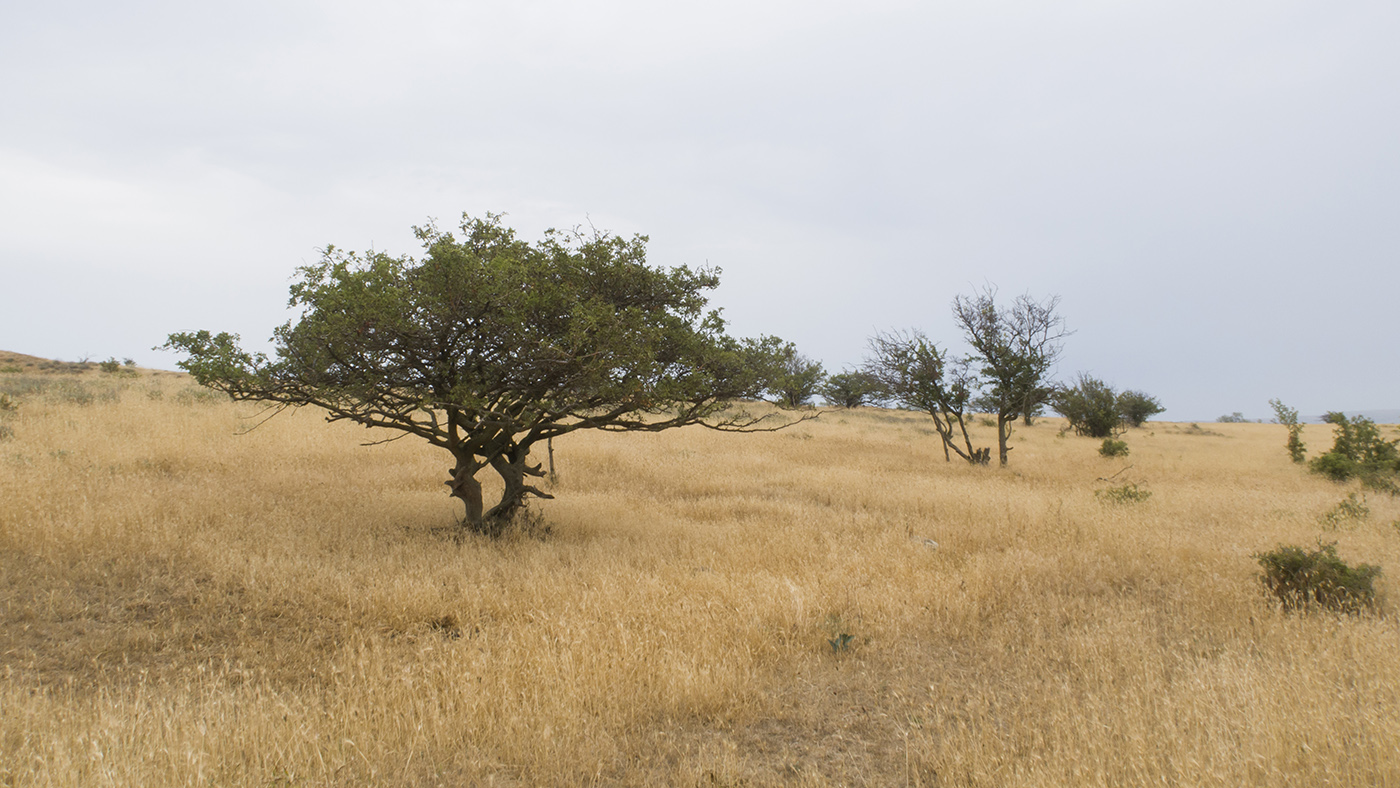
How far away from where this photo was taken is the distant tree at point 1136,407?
158 ft

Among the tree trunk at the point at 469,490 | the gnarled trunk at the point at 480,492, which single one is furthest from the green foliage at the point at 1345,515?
the tree trunk at the point at 469,490

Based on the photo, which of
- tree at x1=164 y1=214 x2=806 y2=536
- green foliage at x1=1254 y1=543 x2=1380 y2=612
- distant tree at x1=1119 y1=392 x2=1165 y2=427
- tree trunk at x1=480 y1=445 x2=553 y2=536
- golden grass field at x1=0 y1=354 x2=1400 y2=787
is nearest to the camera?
golden grass field at x1=0 y1=354 x2=1400 y2=787

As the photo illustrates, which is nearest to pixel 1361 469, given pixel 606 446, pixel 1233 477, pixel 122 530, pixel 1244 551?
pixel 1233 477

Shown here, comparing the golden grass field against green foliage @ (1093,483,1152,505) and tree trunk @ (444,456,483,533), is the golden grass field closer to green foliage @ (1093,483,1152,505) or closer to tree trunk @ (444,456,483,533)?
tree trunk @ (444,456,483,533)

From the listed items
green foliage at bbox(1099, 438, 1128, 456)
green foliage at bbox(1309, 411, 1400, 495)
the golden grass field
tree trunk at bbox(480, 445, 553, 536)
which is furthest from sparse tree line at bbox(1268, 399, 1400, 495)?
tree trunk at bbox(480, 445, 553, 536)

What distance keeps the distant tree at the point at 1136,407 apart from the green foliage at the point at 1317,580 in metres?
47.1

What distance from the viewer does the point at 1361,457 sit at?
20.5m

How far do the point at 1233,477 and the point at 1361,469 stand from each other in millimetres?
3085

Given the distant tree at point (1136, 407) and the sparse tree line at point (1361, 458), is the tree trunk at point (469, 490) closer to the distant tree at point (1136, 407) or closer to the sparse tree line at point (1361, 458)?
the sparse tree line at point (1361, 458)

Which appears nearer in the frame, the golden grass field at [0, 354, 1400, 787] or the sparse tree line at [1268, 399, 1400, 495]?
the golden grass field at [0, 354, 1400, 787]

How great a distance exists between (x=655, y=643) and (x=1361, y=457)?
2623 centimetres

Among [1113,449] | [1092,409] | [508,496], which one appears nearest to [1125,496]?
[508,496]

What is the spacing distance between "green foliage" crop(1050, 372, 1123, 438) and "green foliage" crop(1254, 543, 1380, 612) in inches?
1263

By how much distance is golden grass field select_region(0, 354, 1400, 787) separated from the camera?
13.4 ft
